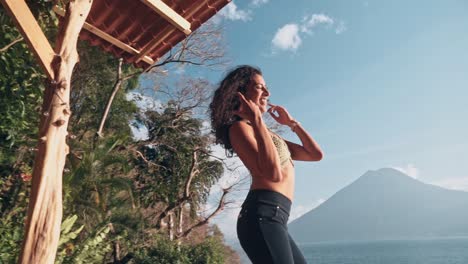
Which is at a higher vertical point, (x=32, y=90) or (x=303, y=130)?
(x=32, y=90)

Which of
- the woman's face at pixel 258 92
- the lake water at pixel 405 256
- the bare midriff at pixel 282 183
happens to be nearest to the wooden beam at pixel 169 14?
the woman's face at pixel 258 92

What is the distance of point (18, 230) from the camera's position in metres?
5.14

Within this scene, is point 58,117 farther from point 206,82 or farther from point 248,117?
point 206,82

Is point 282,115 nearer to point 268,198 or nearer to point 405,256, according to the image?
point 268,198

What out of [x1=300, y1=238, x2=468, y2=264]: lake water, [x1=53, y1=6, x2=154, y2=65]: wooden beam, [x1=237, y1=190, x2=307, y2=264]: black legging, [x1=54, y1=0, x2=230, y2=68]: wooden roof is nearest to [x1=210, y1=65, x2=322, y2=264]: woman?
[x1=237, y1=190, x2=307, y2=264]: black legging

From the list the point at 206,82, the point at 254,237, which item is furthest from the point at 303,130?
the point at 206,82

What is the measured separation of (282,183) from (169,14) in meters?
1.87

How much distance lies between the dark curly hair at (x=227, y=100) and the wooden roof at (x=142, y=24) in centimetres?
124

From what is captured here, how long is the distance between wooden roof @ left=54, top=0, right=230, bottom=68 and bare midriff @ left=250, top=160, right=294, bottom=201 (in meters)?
1.78

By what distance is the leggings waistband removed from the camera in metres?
1.59

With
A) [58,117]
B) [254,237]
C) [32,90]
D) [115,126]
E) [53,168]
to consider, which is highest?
[115,126]

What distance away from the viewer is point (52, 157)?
6.86 feet

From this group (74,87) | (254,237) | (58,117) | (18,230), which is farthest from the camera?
(74,87)

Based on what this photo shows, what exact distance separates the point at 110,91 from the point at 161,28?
12471 millimetres
